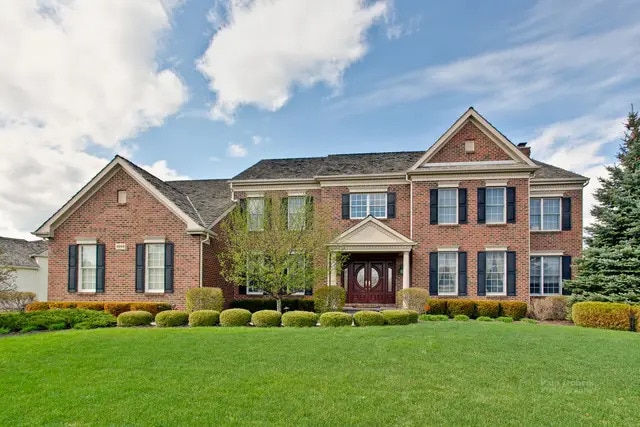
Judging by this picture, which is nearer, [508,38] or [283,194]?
[508,38]

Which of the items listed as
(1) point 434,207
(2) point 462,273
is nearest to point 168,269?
(1) point 434,207

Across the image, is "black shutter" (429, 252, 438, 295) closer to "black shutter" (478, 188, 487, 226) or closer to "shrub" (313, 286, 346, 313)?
"black shutter" (478, 188, 487, 226)

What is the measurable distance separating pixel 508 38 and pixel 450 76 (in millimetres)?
2488

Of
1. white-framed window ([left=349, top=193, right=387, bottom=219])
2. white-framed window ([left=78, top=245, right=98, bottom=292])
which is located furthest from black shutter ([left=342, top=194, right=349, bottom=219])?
white-framed window ([left=78, top=245, right=98, bottom=292])

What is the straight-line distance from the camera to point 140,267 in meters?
17.8

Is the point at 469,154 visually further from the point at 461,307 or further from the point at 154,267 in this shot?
the point at 154,267

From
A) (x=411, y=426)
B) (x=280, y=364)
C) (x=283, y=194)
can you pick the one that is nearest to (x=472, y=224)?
(x=283, y=194)

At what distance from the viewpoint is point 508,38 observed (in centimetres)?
1437

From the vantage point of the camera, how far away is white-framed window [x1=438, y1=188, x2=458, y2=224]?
64.0 feet

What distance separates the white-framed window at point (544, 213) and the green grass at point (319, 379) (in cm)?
984

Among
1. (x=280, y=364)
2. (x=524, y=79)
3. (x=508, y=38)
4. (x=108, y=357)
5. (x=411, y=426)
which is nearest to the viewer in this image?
(x=411, y=426)

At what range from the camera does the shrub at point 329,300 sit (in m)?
17.0

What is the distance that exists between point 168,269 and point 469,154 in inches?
590

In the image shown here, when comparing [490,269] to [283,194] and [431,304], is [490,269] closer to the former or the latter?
[431,304]
